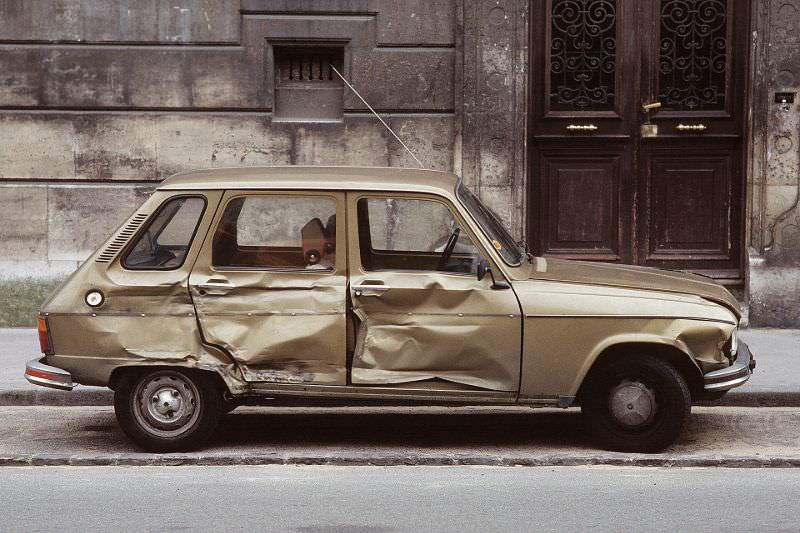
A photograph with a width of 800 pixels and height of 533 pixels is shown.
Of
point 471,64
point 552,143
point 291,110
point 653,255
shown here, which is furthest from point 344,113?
point 653,255

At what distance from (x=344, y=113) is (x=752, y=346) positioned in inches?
184

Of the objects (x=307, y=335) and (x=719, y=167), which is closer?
(x=307, y=335)

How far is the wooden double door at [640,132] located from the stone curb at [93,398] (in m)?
3.71

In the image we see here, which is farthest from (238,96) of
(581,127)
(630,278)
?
(630,278)

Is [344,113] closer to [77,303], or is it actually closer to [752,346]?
[752,346]

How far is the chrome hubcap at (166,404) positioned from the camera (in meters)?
7.38

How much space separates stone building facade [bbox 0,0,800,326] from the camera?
12.6m

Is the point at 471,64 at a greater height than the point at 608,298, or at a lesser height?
greater

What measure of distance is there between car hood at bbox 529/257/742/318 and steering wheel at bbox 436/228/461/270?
0.51 m

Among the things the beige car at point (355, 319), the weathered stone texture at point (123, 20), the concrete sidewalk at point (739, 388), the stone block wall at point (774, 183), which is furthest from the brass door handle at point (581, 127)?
the beige car at point (355, 319)

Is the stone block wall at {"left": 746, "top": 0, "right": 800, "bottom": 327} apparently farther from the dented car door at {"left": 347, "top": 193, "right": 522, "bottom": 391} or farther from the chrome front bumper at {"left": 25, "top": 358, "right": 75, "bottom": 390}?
the chrome front bumper at {"left": 25, "top": 358, "right": 75, "bottom": 390}

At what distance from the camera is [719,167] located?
12.7 meters

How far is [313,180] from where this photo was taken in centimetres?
741

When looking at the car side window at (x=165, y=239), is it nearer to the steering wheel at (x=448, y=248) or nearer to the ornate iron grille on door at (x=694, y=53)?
the steering wheel at (x=448, y=248)
